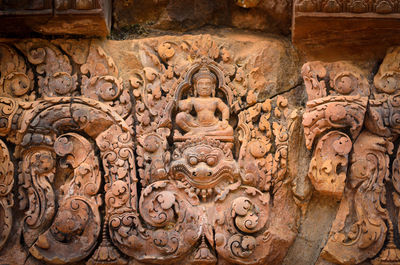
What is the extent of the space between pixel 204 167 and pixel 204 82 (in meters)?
0.62

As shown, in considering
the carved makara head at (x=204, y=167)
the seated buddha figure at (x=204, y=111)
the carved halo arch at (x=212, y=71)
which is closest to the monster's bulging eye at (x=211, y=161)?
the carved makara head at (x=204, y=167)

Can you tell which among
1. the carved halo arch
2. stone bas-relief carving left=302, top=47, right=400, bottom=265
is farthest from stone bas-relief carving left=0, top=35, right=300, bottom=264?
stone bas-relief carving left=302, top=47, right=400, bottom=265

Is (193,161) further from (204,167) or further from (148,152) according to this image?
(148,152)

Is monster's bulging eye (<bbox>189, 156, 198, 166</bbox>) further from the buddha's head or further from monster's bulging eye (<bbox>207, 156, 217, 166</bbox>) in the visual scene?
the buddha's head

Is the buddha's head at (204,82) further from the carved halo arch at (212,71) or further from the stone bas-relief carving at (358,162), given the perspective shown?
the stone bas-relief carving at (358,162)

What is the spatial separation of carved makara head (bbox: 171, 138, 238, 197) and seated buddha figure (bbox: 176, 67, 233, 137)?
120 mm

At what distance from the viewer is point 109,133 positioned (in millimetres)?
4762

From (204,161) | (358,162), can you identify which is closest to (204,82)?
(204,161)

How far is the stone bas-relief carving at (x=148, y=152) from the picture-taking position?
14.9 feet

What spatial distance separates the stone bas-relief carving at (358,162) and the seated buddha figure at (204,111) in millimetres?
562

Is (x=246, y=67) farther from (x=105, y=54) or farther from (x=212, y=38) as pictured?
(x=105, y=54)

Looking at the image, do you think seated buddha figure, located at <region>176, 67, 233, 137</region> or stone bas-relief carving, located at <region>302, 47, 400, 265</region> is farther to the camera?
seated buddha figure, located at <region>176, 67, 233, 137</region>

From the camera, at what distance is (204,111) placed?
4.78 meters

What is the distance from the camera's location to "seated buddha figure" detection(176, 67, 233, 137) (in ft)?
15.6
